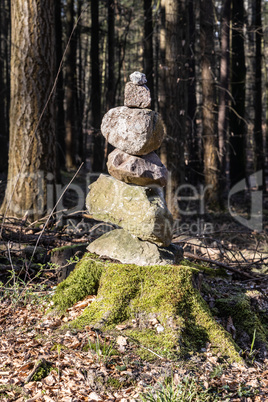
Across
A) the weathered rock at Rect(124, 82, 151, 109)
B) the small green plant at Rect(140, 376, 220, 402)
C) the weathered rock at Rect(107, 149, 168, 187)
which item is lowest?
the small green plant at Rect(140, 376, 220, 402)

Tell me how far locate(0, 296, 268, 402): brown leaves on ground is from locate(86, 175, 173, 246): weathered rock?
1.19 meters

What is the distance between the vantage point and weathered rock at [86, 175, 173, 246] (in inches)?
178

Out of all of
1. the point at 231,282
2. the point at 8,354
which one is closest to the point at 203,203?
the point at 231,282

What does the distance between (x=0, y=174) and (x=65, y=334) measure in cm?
1144

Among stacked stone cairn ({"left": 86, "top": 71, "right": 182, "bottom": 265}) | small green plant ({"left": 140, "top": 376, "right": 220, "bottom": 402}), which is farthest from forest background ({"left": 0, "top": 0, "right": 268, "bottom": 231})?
small green plant ({"left": 140, "top": 376, "right": 220, "bottom": 402})

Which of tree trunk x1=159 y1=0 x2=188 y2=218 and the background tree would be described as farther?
the background tree

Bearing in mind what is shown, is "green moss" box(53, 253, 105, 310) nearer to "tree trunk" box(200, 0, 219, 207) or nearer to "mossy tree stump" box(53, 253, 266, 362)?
"mossy tree stump" box(53, 253, 266, 362)

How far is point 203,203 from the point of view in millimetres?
13031

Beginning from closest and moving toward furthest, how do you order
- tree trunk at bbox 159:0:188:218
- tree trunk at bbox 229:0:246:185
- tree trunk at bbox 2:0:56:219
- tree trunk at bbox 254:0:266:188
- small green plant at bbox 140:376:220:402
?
small green plant at bbox 140:376:220:402 < tree trunk at bbox 2:0:56:219 < tree trunk at bbox 159:0:188:218 < tree trunk at bbox 229:0:246:185 < tree trunk at bbox 254:0:266:188

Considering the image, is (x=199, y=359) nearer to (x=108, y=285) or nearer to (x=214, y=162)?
(x=108, y=285)

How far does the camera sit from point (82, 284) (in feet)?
15.3

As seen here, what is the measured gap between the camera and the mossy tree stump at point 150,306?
13.3 feet

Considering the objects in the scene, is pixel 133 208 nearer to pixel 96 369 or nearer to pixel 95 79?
pixel 96 369

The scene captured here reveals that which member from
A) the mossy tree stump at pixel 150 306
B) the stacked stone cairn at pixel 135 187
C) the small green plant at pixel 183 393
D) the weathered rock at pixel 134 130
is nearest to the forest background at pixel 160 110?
the weathered rock at pixel 134 130
